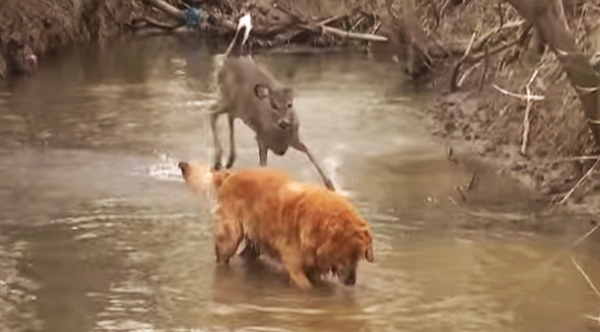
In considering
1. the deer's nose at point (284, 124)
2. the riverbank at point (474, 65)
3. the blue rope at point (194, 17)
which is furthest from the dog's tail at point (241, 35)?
the blue rope at point (194, 17)

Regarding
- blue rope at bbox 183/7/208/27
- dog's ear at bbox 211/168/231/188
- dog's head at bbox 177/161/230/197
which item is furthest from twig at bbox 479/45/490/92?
blue rope at bbox 183/7/208/27

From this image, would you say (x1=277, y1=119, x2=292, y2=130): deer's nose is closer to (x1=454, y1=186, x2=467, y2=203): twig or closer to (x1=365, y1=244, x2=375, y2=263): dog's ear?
(x1=454, y1=186, x2=467, y2=203): twig

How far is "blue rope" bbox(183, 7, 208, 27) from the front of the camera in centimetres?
2723

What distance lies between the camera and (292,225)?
7.56 m

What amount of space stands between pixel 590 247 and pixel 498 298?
1.61 m

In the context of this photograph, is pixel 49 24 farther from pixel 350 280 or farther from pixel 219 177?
pixel 350 280

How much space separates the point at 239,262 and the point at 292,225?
0.86m

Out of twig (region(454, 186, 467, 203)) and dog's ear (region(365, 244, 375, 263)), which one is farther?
twig (region(454, 186, 467, 203))

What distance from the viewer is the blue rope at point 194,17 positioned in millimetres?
27234

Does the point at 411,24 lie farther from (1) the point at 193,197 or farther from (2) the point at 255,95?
(1) the point at 193,197

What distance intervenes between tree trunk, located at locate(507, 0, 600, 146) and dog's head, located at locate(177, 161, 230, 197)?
298cm

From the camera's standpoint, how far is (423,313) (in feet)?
24.0

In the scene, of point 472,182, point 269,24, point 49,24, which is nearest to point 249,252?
point 472,182

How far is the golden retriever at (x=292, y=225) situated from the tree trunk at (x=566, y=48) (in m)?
2.90
